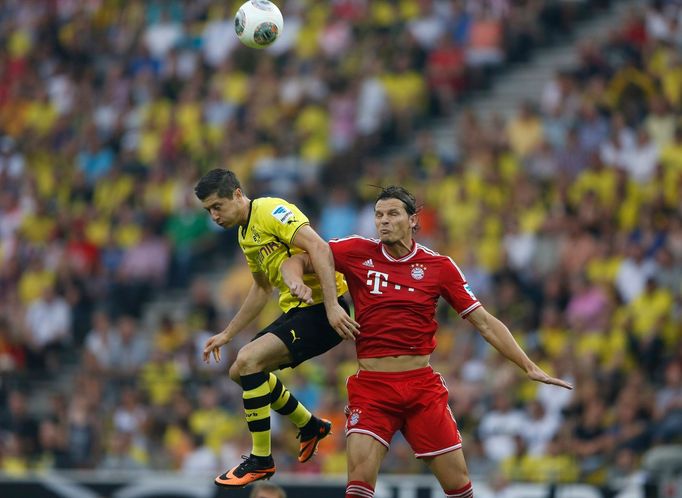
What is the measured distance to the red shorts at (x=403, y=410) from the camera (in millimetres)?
9281

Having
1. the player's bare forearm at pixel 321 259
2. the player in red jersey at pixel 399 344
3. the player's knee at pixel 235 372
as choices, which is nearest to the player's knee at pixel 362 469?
the player in red jersey at pixel 399 344

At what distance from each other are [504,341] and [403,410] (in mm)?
810

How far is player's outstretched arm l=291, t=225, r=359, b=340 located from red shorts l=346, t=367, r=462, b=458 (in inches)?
15.9

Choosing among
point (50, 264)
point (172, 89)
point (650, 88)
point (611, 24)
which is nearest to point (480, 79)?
point (611, 24)

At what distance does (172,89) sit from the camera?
71.9ft

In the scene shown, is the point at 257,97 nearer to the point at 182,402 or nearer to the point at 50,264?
→ the point at 50,264

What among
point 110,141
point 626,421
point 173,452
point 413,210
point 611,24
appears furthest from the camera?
point 110,141

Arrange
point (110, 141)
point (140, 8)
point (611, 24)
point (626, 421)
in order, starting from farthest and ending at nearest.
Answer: point (140, 8), point (110, 141), point (611, 24), point (626, 421)

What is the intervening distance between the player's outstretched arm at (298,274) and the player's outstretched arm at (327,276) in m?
0.07

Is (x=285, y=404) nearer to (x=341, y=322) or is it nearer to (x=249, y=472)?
(x=249, y=472)

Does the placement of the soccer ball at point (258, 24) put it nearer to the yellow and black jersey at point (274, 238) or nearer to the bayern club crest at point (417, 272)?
the yellow and black jersey at point (274, 238)

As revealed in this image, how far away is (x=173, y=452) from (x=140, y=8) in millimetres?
10471

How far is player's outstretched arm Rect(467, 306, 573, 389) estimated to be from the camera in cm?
928

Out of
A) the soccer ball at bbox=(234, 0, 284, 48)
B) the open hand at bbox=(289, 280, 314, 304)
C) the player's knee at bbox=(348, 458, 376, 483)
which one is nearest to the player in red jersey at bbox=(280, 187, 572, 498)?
the player's knee at bbox=(348, 458, 376, 483)
